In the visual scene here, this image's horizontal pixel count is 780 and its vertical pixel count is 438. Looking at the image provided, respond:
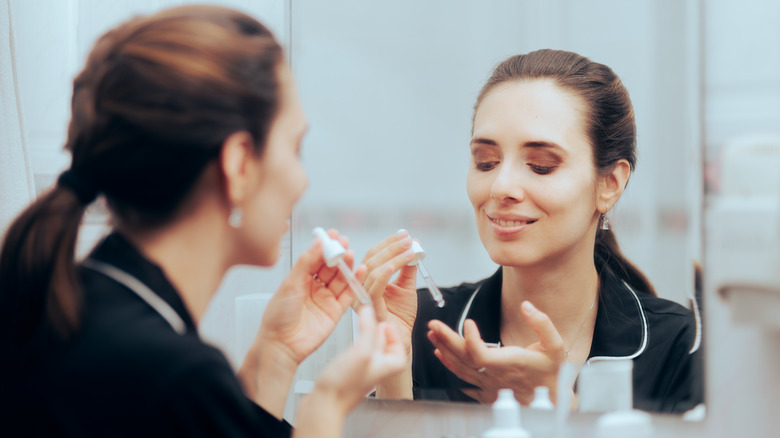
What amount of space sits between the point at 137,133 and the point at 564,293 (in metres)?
0.53

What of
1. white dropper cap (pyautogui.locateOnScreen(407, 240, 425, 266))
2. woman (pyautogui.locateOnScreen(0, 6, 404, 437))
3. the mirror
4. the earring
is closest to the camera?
woman (pyautogui.locateOnScreen(0, 6, 404, 437))

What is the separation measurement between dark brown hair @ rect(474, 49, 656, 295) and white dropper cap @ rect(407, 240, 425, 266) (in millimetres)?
223

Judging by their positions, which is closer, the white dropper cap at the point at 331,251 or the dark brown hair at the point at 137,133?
the dark brown hair at the point at 137,133

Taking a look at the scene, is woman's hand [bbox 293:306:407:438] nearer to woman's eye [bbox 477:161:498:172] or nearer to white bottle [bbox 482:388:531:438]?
white bottle [bbox 482:388:531:438]

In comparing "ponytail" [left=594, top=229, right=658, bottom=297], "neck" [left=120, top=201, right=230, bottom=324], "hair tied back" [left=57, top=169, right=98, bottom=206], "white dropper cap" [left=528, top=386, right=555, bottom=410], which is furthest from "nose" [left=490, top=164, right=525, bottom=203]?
"hair tied back" [left=57, top=169, right=98, bottom=206]

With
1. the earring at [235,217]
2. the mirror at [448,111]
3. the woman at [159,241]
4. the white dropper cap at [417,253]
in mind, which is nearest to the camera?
the woman at [159,241]

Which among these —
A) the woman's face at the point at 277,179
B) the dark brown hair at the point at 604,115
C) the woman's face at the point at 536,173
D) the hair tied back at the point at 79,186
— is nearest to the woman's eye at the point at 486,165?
the woman's face at the point at 536,173

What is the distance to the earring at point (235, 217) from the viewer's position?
68 centimetres

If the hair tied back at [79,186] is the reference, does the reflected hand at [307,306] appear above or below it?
below

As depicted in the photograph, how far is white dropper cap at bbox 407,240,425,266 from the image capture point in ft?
2.95

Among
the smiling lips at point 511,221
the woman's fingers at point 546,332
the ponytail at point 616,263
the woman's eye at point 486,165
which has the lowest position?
the woman's fingers at point 546,332

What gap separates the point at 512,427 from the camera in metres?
0.75

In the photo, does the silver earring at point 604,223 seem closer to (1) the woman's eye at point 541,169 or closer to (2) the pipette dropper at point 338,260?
(1) the woman's eye at point 541,169

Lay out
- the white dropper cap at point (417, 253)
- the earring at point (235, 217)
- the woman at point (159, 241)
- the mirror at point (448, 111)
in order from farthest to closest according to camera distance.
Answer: the white dropper cap at point (417, 253) < the mirror at point (448, 111) < the earring at point (235, 217) < the woman at point (159, 241)
